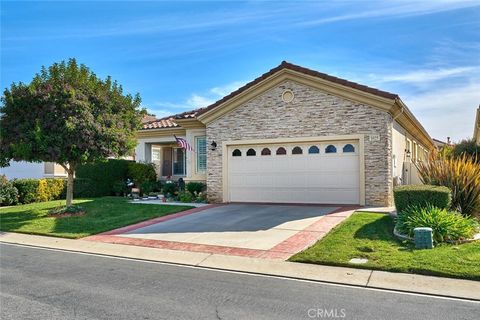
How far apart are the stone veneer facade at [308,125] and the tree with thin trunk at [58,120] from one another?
14.9ft

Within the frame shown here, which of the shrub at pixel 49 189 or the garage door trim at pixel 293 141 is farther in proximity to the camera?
the shrub at pixel 49 189

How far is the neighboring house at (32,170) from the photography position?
84.8 feet

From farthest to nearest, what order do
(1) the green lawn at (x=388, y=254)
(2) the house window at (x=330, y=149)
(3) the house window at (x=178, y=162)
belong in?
(3) the house window at (x=178, y=162), (2) the house window at (x=330, y=149), (1) the green lawn at (x=388, y=254)

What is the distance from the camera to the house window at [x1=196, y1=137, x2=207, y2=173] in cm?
1897

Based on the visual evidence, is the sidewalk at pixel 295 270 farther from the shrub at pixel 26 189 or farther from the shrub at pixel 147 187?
the shrub at pixel 147 187

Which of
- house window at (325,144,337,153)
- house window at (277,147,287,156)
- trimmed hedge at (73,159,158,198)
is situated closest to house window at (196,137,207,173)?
→ trimmed hedge at (73,159,158,198)

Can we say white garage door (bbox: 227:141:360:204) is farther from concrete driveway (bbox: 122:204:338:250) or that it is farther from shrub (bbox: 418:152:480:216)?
shrub (bbox: 418:152:480:216)

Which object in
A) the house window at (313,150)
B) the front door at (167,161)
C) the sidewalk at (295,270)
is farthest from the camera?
the front door at (167,161)

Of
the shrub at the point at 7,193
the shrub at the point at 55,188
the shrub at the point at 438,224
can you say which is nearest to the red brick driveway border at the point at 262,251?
the shrub at the point at 438,224

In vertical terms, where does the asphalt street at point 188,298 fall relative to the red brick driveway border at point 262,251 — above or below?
below

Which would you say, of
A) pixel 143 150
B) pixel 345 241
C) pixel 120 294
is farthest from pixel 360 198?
pixel 143 150

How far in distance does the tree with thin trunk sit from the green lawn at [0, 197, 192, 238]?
2054mm

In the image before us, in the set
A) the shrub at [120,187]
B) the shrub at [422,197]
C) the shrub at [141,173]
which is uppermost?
the shrub at [141,173]

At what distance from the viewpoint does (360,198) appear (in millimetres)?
14523
